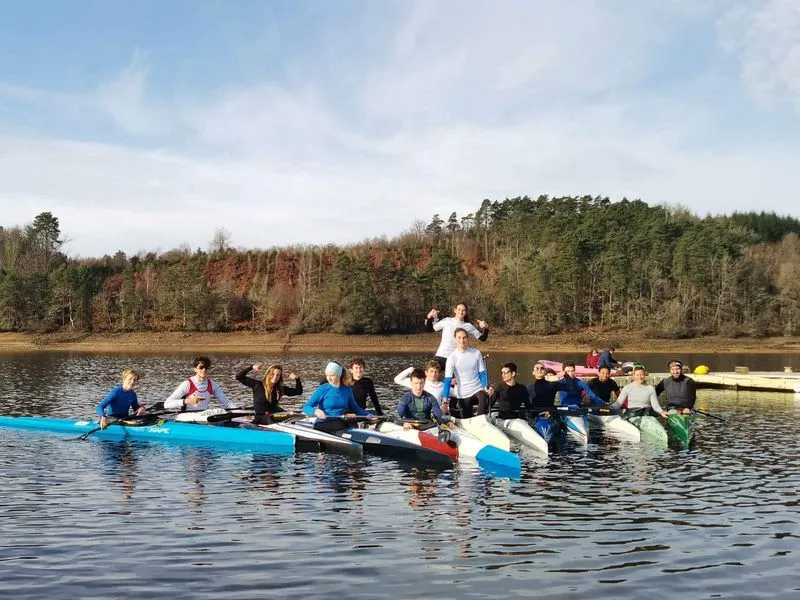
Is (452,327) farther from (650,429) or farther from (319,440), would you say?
(650,429)

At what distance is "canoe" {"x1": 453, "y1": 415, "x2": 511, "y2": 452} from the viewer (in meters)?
16.3

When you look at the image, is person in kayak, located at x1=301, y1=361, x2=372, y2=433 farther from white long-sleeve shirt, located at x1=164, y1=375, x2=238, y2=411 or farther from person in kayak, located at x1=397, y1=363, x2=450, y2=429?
white long-sleeve shirt, located at x1=164, y1=375, x2=238, y2=411

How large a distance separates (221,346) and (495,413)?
6435cm

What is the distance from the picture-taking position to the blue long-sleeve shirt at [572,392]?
70.6 ft

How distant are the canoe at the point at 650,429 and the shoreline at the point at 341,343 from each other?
5451 centimetres

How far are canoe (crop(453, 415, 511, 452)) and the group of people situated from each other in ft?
2.08

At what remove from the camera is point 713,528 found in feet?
36.5

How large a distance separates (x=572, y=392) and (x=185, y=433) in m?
10.2

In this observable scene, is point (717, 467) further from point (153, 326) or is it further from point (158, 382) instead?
point (153, 326)

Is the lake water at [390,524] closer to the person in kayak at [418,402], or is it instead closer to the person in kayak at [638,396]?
the person in kayak at [418,402]

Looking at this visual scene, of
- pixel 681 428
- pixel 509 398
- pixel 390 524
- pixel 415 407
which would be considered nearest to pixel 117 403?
pixel 415 407

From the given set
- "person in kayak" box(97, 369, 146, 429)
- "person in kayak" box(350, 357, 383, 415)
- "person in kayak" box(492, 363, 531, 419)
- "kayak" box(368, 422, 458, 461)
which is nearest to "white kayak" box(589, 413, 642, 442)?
"person in kayak" box(492, 363, 531, 419)

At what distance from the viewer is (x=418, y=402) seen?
57.1 ft

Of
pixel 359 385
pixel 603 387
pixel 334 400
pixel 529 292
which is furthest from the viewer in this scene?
pixel 529 292
